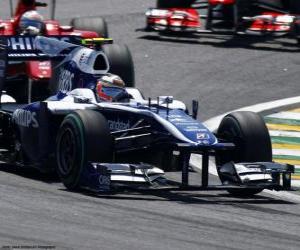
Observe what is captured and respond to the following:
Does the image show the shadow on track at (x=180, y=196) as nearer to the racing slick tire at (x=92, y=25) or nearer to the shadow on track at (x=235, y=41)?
the racing slick tire at (x=92, y=25)

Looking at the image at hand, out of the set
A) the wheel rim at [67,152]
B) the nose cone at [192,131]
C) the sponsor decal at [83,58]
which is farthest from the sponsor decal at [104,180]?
the sponsor decal at [83,58]

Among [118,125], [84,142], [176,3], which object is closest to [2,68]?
[118,125]

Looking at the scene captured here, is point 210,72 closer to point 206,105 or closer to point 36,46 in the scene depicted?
point 206,105

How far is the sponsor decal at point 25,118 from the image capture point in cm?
1220

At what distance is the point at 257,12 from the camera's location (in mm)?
22984

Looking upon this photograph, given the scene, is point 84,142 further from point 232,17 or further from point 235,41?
point 232,17

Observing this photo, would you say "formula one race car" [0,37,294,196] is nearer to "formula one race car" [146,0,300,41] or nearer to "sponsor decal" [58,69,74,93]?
"sponsor decal" [58,69,74,93]

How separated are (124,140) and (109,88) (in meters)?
0.90

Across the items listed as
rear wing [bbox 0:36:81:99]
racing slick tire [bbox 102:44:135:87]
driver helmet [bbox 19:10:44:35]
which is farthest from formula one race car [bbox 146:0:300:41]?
rear wing [bbox 0:36:81:99]

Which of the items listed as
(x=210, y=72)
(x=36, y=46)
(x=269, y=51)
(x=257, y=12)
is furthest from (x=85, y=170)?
(x=257, y=12)

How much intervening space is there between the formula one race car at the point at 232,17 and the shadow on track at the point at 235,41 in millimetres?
147

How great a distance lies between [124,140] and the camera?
11.7 m

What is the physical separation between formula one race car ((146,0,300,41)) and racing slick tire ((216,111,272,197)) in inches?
375

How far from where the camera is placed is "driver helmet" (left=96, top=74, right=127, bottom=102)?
12.4 meters
